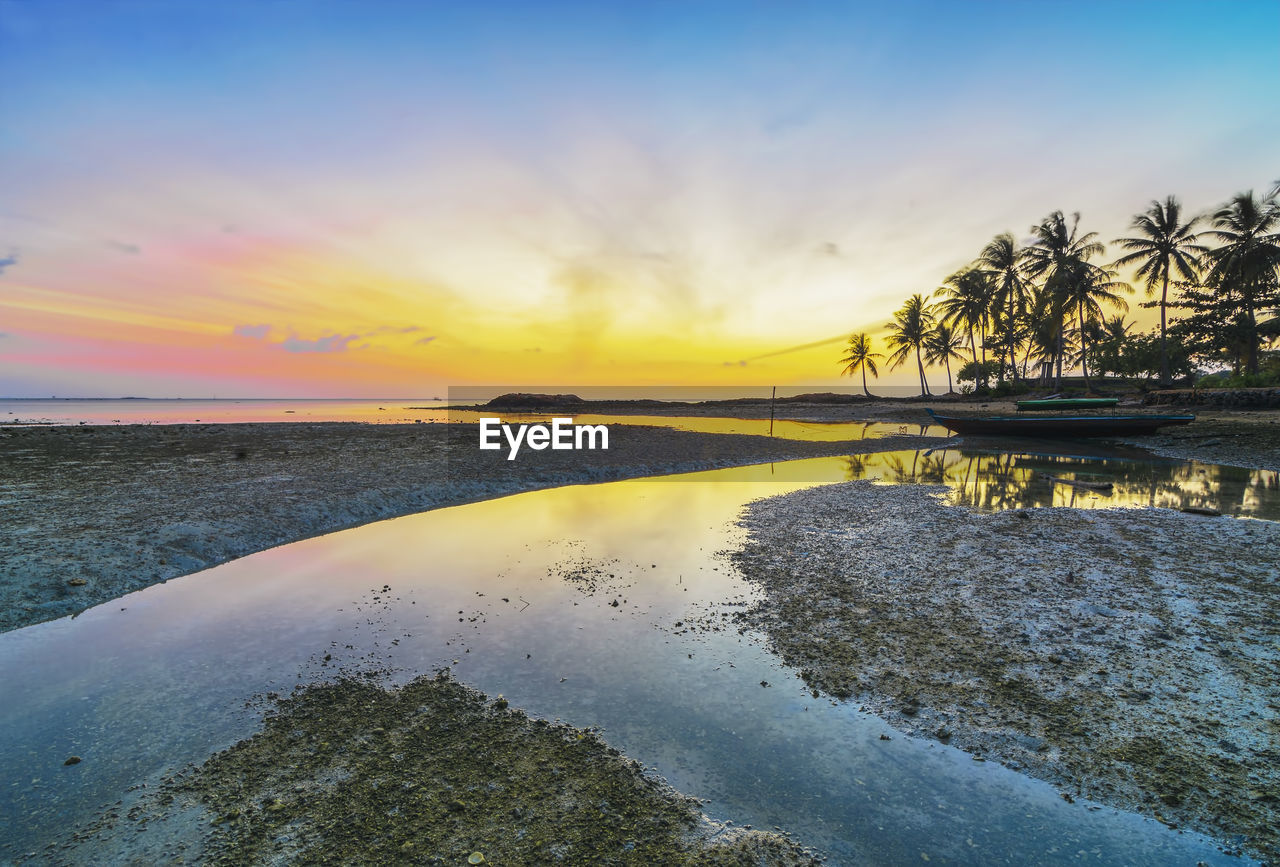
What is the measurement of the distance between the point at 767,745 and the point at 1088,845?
6.87 feet

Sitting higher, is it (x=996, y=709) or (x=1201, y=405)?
(x=1201, y=405)

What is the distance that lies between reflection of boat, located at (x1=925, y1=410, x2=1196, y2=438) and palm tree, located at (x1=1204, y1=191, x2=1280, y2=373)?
26.0m

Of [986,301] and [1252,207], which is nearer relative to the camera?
[1252,207]

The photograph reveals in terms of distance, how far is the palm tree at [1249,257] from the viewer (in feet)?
140

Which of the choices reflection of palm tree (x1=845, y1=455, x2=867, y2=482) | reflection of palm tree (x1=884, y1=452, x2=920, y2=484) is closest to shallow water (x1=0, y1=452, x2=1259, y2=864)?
reflection of palm tree (x1=845, y1=455, x2=867, y2=482)

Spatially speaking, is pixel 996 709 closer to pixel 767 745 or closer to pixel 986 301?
pixel 767 745

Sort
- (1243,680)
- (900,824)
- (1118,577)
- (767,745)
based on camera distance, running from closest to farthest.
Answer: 1. (900,824)
2. (767,745)
3. (1243,680)
4. (1118,577)

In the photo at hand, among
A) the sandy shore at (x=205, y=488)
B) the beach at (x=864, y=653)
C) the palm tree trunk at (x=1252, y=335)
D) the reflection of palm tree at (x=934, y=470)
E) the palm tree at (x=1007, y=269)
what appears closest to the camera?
the beach at (x=864, y=653)

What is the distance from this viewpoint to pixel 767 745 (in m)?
4.42

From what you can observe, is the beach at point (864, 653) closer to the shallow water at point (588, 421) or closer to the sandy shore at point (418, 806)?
the sandy shore at point (418, 806)

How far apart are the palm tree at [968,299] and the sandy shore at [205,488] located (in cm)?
5237

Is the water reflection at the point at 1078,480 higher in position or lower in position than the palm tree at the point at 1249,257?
lower

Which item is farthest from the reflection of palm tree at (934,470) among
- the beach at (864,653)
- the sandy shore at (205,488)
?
the sandy shore at (205,488)

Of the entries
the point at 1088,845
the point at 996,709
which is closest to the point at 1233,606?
the point at 996,709
